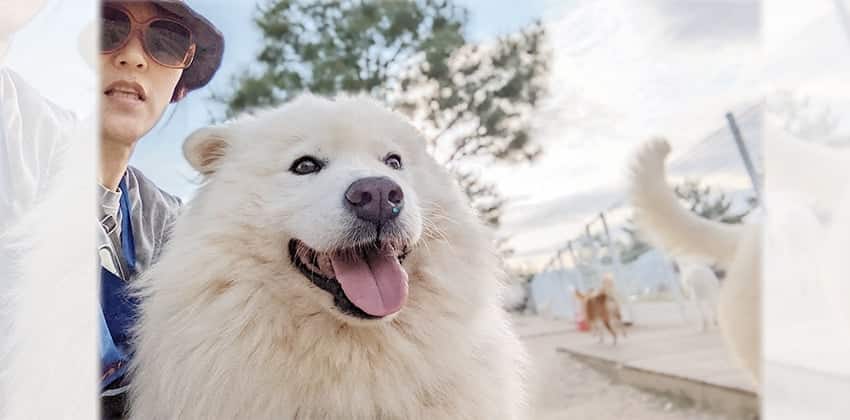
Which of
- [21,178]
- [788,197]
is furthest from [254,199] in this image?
[788,197]

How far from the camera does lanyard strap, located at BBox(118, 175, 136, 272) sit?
6.39ft

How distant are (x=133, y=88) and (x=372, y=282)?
89 cm

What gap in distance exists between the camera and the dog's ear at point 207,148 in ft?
5.70

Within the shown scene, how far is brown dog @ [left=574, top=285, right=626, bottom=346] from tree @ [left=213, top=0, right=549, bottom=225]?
38cm

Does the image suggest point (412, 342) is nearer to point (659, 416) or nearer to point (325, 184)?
point (325, 184)

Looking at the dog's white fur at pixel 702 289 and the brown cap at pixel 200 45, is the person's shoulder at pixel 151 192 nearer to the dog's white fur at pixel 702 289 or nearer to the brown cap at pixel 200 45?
the brown cap at pixel 200 45

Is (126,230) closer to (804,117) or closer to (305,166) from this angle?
(305,166)

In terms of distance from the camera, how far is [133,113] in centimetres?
197

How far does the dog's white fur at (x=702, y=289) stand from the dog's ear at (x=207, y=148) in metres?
1.35

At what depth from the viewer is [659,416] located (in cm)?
213

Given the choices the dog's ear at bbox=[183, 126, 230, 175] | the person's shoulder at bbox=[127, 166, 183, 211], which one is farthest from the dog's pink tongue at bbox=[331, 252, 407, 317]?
the person's shoulder at bbox=[127, 166, 183, 211]

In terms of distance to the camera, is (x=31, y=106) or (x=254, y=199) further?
(x=31, y=106)

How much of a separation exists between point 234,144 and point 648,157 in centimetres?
118

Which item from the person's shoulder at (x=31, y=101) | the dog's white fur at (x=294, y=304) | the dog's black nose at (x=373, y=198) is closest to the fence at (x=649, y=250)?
the dog's white fur at (x=294, y=304)
